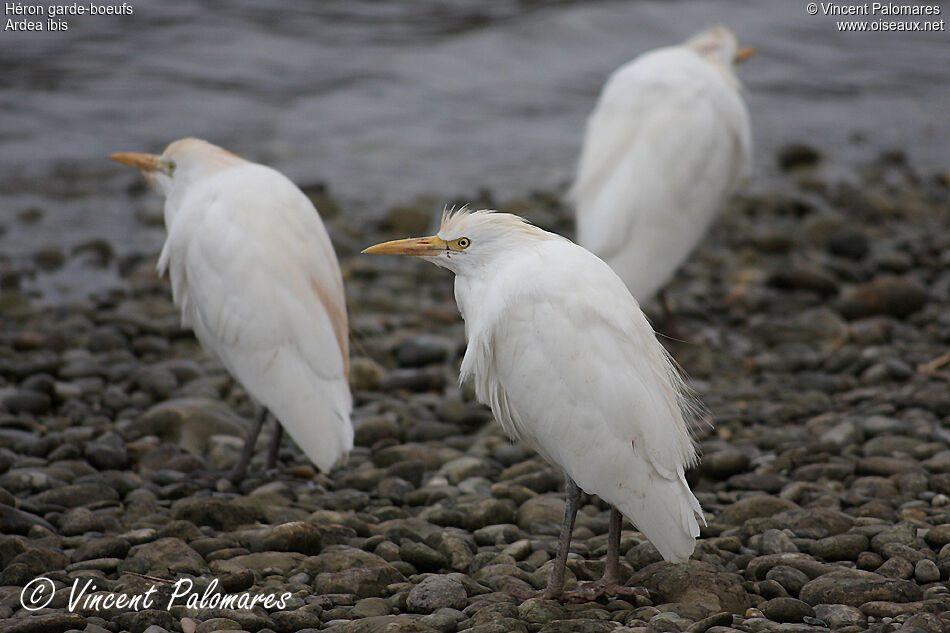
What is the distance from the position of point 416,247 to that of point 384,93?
10.6 meters

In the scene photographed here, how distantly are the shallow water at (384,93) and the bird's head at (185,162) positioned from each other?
13.1 feet

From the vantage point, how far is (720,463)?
16.8 feet

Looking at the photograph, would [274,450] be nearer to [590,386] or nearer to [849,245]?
[590,386]

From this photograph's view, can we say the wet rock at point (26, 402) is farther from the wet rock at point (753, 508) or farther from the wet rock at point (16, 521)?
the wet rock at point (753, 508)

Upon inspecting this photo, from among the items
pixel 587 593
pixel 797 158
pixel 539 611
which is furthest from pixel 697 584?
pixel 797 158

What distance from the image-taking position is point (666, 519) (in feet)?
12.1

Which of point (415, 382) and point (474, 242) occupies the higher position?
point (474, 242)

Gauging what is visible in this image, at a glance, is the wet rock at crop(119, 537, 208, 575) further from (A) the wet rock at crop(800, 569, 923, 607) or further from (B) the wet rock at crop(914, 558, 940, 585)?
(B) the wet rock at crop(914, 558, 940, 585)

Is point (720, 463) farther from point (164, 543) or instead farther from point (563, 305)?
point (164, 543)

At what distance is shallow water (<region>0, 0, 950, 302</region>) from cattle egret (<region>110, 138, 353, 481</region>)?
4.69 meters

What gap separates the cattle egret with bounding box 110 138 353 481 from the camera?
5078 millimetres

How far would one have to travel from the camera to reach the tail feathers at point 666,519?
367 centimetres

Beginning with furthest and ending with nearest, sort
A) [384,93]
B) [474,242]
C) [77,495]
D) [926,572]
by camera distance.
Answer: [384,93] < [77,495] < [474,242] < [926,572]

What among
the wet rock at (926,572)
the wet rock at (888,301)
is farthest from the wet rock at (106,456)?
the wet rock at (888,301)
